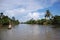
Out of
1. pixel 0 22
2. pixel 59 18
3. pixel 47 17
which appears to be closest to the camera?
pixel 59 18

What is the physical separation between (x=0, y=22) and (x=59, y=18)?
678 centimetres

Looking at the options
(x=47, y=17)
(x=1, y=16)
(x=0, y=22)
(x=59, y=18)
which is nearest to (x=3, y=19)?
(x=1, y=16)

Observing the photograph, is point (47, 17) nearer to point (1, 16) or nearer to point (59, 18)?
point (59, 18)

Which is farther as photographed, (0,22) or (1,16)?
(1,16)

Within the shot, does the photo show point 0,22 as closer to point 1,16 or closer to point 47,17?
point 1,16

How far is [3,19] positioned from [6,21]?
48cm

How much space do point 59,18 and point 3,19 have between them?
7837 mm

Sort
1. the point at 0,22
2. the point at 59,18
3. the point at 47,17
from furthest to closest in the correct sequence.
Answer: the point at 47,17 → the point at 0,22 → the point at 59,18

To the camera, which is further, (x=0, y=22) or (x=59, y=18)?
(x=0, y=22)

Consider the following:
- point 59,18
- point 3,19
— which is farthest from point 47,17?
point 3,19

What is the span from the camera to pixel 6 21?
65.9ft

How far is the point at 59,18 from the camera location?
51.1 ft

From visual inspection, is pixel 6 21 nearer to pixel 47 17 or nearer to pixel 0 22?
pixel 0 22

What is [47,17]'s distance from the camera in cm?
1975
